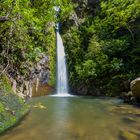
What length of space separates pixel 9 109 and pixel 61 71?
46.5ft

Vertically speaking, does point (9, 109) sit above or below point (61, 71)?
below

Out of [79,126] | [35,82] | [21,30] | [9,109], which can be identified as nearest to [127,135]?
[79,126]

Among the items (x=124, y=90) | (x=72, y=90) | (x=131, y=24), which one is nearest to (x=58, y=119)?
(x=124, y=90)

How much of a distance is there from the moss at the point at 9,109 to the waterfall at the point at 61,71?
10.3 meters

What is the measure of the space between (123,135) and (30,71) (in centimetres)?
1198

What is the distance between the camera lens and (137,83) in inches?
555

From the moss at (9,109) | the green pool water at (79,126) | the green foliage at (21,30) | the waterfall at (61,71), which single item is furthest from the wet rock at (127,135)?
the waterfall at (61,71)

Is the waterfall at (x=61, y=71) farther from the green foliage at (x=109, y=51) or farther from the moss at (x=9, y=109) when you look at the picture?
the moss at (x=9, y=109)

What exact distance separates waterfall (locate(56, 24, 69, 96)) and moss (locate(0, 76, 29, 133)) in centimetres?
1030

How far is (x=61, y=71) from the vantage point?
24.4 metres

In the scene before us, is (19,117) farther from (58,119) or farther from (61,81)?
(61,81)

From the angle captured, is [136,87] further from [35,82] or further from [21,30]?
[35,82]

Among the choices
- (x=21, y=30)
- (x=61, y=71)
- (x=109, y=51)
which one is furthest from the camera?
(x=61, y=71)

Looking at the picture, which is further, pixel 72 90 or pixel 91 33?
pixel 91 33
